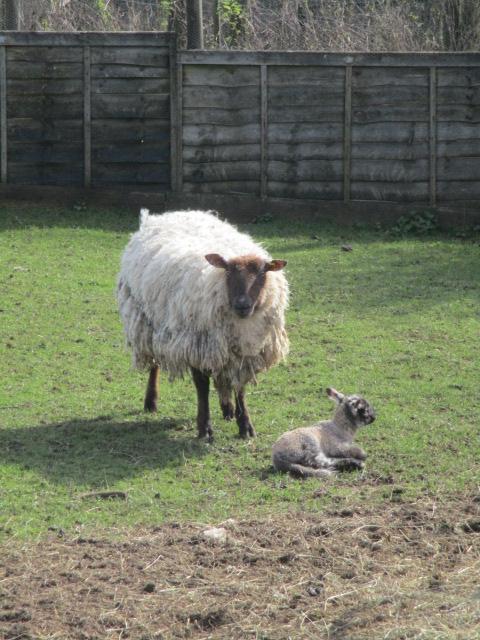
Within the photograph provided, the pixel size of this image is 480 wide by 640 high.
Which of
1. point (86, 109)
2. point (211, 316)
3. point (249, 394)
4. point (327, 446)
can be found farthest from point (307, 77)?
point (327, 446)

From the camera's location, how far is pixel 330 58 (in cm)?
→ 1405

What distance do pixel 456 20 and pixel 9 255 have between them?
293 inches

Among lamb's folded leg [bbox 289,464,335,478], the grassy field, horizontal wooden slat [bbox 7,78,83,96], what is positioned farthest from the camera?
horizontal wooden slat [bbox 7,78,83,96]

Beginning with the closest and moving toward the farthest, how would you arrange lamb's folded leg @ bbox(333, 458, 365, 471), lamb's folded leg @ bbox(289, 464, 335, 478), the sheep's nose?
lamb's folded leg @ bbox(289, 464, 335, 478), lamb's folded leg @ bbox(333, 458, 365, 471), the sheep's nose

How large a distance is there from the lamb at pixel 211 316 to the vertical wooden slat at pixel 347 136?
632 cm

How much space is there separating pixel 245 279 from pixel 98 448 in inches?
58.3

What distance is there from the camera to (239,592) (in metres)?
5.18

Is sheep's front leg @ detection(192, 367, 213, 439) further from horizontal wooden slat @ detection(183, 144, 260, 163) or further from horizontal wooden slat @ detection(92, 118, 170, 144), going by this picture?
horizontal wooden slat @ detection(92, 118, 170, 144)

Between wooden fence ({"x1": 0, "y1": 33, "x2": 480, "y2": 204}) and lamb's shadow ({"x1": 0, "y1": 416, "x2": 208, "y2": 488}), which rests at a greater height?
wooden fence ({"x1": 0, "y1": 33, "x2": 480, "y2": 204})

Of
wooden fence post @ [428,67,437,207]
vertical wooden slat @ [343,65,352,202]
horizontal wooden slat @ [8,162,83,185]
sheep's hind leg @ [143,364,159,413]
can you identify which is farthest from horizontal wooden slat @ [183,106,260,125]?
sheep's hind leg @ [143,364,159,413]

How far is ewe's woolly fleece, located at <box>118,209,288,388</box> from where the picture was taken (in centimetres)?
746

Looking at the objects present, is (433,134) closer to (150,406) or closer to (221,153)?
(221,153)

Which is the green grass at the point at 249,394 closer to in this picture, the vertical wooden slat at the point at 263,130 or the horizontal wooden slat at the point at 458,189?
the horizontal wooden slat at the point at 458,189

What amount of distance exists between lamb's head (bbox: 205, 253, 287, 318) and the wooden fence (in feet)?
22.8
